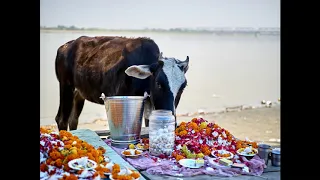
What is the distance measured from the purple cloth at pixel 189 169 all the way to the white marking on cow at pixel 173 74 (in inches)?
27.3

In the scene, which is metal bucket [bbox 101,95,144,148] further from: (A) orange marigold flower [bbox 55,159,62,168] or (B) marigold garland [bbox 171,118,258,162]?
(A) orange marigold flower [bbox 55,159,62,168]

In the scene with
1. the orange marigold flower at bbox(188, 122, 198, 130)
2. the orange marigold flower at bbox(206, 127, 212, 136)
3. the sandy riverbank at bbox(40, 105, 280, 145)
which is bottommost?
the sandy riverbank at bbox(40, 105, 280, 145)

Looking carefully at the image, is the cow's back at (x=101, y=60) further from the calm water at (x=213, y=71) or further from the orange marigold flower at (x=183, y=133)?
the orange marigold flower at (x=183, y=133)

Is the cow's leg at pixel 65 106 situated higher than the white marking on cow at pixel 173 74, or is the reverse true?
the white marking on cow at pixel 173 74

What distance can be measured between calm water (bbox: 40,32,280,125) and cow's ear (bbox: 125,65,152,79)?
2.17 feet

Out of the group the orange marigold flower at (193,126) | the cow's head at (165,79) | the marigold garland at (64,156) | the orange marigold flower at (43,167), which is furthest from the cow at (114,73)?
the orange marigold flower at (43,167)

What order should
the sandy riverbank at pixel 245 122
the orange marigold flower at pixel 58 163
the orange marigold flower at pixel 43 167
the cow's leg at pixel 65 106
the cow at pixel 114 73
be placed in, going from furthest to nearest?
the sandy riverbank at pixel 245 122, the cow's leg at pixel 65 106, the cow at pixel 114 73, the orange marigold flower at pixel 58 163, the orange marigold flower at pixel 43 167

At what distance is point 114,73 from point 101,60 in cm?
31

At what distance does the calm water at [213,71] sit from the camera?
346 cm

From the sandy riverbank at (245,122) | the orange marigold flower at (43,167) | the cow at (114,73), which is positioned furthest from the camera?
the sandy riverbank at (245,122)

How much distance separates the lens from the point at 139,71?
279 cm

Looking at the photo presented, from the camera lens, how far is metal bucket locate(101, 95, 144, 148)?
2.14 meters

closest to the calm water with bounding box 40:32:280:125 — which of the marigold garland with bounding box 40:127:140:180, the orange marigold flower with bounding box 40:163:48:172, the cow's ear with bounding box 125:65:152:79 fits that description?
the cow's ear with bounding box 125:65:152:79
